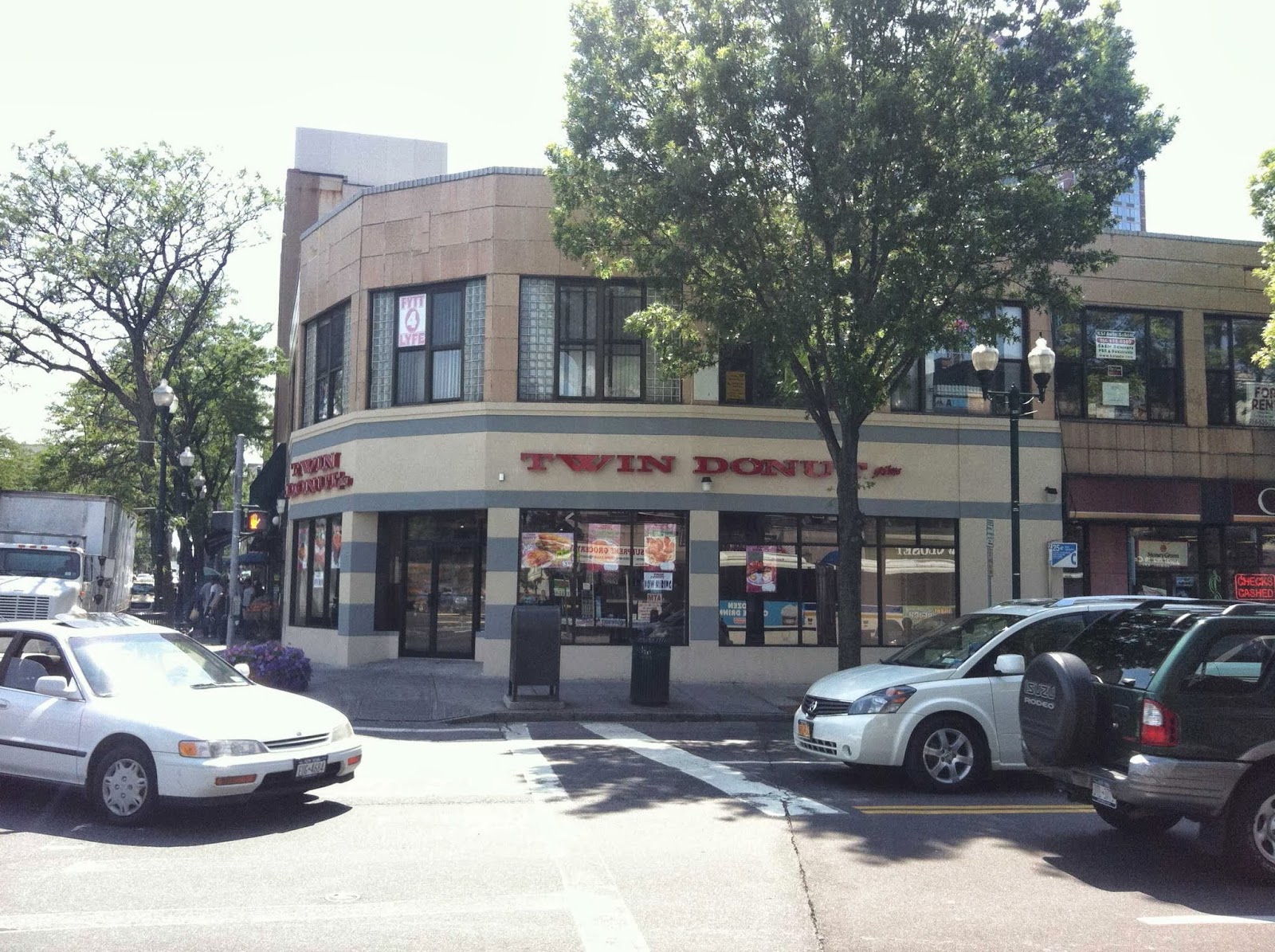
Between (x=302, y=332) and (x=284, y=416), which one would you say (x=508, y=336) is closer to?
(x=302, y=332)

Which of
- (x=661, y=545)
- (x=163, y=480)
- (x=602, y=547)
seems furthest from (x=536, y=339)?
(x=163, y=480)

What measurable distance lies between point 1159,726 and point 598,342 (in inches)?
561

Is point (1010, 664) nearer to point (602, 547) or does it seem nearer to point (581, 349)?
point (602, 547)

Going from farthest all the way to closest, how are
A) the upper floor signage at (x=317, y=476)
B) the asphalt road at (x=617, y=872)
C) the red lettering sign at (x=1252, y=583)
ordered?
the red lettering sign at (x=1252, y=583)
the upper floor signage at (x=317, y=476)
the asphalt road at (x=617, y=872)

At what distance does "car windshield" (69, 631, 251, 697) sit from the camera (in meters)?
8.44

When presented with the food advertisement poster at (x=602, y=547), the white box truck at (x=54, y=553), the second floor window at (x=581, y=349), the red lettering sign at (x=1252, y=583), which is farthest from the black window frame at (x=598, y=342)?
the red lettering sign at (x=1252, y=583)

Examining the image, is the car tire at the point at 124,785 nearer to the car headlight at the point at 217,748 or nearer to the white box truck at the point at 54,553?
the car headlight at the point at 217,748

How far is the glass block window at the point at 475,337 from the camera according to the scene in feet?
64.6

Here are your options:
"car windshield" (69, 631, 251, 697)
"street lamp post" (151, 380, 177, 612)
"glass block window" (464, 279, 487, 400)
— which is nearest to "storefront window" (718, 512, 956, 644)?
"glass block window" (464, 279, 487, 400)

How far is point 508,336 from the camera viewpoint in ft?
63.8

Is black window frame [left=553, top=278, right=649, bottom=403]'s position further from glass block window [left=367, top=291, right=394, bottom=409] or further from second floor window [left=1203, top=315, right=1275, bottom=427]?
→ second floor window [left=1203, top=315, right=1275, bottom=427]

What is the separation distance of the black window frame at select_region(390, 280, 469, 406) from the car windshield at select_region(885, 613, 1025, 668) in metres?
11.3

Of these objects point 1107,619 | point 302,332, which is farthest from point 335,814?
point 302,332

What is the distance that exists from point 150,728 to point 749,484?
13.1 m
